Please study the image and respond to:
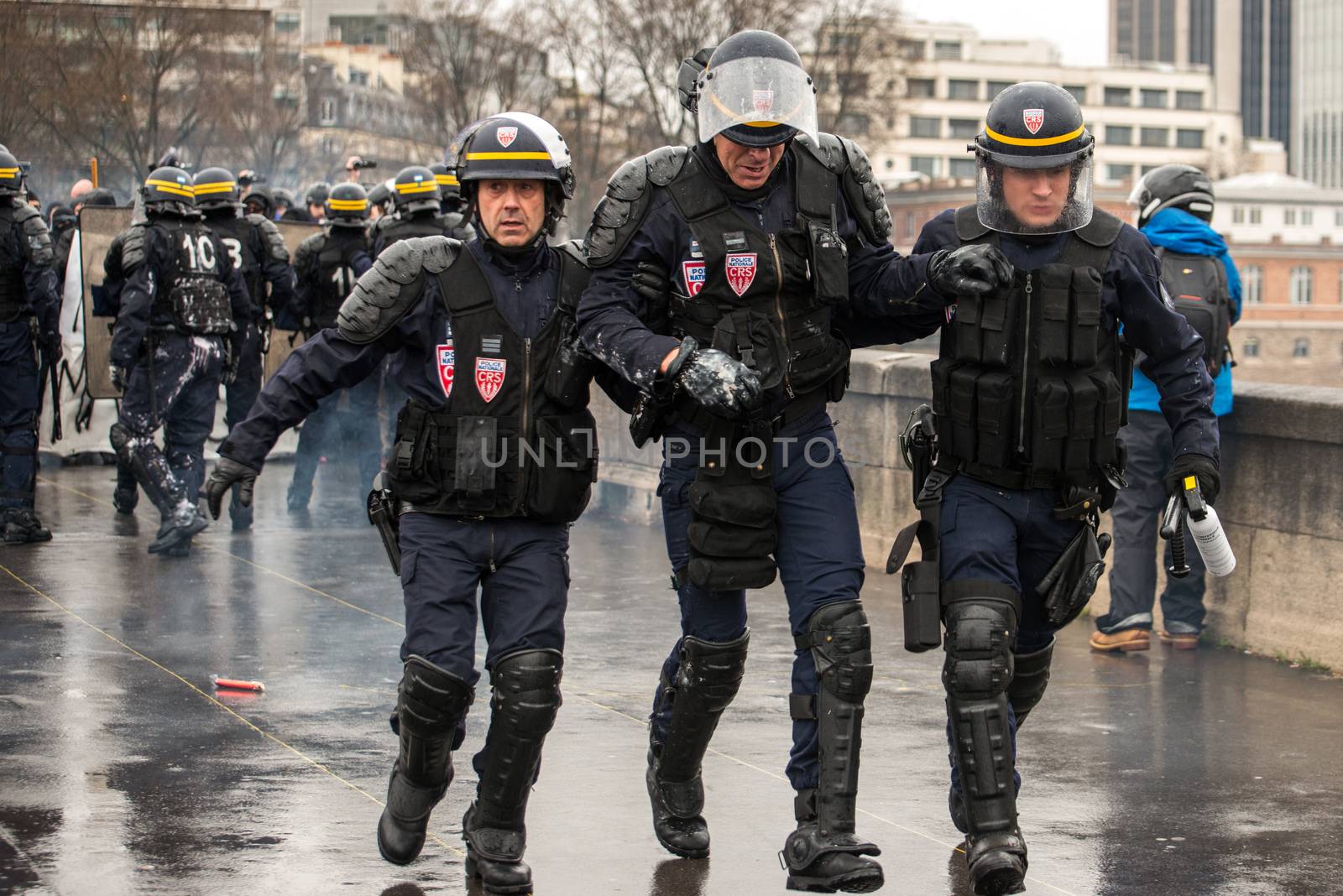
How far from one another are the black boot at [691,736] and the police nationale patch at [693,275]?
3.11ft

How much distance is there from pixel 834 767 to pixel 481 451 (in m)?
1.22

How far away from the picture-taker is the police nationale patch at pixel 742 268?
A: 5.16m

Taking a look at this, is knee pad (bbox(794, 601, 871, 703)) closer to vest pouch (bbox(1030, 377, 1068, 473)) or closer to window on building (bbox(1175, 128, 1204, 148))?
vest pouch (bbox(1030, 377, 1068, 473))

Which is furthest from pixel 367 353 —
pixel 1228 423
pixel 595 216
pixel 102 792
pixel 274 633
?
pixel 1228 423

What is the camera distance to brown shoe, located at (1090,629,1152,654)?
28.0ft

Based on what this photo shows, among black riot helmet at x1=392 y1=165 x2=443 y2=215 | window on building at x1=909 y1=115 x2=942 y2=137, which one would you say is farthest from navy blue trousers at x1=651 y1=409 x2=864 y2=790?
window on building at x1=909 y1=115 x2=942 y2=137

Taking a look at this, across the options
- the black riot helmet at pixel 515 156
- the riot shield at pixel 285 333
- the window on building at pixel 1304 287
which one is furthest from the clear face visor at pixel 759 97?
the window on building at pixel 1304 287

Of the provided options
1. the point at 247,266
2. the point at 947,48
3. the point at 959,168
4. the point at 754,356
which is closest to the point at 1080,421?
the point at 754,356

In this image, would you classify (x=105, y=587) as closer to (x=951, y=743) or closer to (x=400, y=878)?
(x=400, y=878)

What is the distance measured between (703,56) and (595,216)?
0.68 metres

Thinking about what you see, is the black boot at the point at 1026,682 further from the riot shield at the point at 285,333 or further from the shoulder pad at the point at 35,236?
the riot shield at the point at 285,333

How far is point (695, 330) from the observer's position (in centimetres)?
524

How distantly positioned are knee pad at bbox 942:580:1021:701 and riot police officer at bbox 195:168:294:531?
700 centimetres

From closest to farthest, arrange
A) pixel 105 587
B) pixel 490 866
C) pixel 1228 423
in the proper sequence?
pixel 490 866
pixel 1228 423
pixel 105 587
